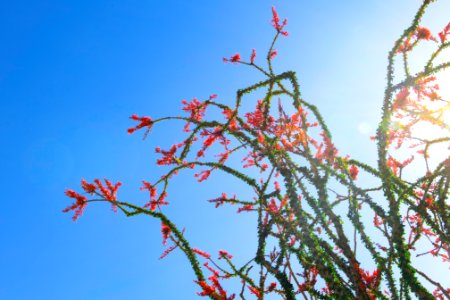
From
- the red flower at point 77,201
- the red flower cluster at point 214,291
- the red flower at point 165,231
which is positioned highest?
the red flower at point 77,201

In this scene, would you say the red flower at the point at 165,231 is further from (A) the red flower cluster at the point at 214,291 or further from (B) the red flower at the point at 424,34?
(B) the red flower at the point at 424,34

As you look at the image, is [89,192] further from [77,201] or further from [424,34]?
[424,34]

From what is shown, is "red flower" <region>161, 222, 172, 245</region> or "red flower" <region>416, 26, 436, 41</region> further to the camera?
"red flower" <region>416, 26, 436, 41</region>

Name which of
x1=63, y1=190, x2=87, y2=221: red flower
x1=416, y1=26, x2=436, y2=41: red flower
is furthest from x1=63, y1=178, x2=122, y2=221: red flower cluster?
x1=416, y1=26, x2=436, y2=41: red flower

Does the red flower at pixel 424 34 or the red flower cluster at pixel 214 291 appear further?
the red flower at pixel 424 34

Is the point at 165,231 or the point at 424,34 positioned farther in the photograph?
the point at 424,34

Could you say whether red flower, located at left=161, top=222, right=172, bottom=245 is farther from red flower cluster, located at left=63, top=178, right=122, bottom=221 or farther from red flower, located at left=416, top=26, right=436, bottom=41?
red flower, located at left=416, top=26, right=436, bottom=41

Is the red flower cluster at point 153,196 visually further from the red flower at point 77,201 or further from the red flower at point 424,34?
the red flower at point 424,34

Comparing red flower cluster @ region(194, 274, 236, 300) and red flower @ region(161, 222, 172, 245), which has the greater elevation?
red flower @ region(161, 222, 172, 245)

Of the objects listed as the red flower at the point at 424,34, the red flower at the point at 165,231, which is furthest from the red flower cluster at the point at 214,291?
the red flower at the point at 424,34

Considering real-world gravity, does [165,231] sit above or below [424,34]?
below

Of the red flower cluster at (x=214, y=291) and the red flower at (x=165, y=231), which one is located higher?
the red flower at (x=165, y=231)

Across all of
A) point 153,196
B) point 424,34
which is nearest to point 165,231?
point 153,196

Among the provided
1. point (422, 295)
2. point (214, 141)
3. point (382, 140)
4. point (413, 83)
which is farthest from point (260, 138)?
point (422, 295)
